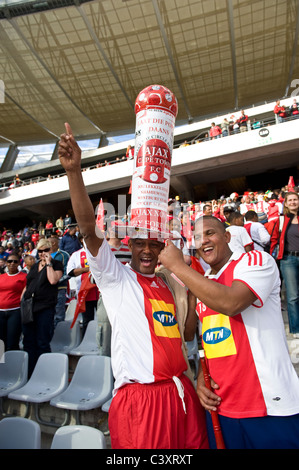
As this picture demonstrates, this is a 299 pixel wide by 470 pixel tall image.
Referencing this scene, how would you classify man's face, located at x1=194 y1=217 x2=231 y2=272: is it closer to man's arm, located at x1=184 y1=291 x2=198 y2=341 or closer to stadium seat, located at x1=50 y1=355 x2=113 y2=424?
man's arm, located at x1=184 y1=291 x2=198 y2=341

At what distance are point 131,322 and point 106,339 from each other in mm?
2009

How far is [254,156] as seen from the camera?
1670cm

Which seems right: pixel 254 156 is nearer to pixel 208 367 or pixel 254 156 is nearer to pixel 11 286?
pixel 11 286

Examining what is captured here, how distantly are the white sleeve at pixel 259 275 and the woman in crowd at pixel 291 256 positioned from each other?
247 cm

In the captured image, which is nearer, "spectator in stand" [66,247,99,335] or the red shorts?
the red shorts

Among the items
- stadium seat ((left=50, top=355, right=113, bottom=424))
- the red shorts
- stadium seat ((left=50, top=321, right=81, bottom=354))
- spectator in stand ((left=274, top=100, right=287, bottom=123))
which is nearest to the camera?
the red shorts

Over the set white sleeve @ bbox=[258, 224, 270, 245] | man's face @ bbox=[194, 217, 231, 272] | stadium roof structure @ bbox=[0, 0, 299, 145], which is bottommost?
man's face @ bbox=[194, 217, 231, 272]

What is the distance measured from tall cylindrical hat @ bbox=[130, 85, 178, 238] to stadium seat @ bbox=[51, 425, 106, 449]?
1.34 metres

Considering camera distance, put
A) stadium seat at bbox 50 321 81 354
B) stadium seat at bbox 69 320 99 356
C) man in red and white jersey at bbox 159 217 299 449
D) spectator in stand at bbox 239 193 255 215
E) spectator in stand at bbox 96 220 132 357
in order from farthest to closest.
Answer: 1. spectator in stand at bbox 239 193 255 215
2. stadium seat at bbox 50 321 81 354
3. stadium seat at bbox 69 320 99 356
4. spectator in stand at bbox 96 220 132 357
5. man in red and white jersey at bbox 159 217 299 449

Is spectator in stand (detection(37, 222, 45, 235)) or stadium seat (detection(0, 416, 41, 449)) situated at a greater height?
spectator in stand (detection(37, 222, 45, 235))

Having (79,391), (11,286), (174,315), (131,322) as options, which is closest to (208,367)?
(174,315)

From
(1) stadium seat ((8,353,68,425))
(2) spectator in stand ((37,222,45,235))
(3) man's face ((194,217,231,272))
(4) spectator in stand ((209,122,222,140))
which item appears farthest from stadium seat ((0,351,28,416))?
(4) spectator in stand ((209,122,222,140))

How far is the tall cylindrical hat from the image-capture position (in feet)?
7.87
